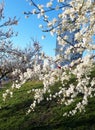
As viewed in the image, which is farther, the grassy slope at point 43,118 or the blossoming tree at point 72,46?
the grassy slope at point 43,118

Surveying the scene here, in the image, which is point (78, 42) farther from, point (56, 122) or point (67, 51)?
point (56, 122)

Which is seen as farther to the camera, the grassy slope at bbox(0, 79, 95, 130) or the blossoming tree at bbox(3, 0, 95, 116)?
the grassy slope at bbox(0, 79, 95, 130)

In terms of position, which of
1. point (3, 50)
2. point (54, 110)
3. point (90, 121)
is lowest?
point (90, 121)

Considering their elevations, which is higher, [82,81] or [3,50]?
[3,50]

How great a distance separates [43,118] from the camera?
17.4m

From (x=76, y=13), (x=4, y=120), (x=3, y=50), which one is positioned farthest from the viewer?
(x=3, y=50)

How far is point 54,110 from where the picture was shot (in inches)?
713

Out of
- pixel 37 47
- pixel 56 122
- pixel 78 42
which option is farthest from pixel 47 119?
pixel 37 47

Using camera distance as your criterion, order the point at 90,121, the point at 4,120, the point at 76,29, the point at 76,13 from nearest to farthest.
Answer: the point at 76,13 < the point at 76,29 < the point at 90,121 < the point at 4,120

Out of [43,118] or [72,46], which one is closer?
[72,46]

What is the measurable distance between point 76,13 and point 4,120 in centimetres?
920

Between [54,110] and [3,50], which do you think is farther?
[3,50]

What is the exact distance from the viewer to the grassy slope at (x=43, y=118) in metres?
15.6

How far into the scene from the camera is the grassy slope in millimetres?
15609
